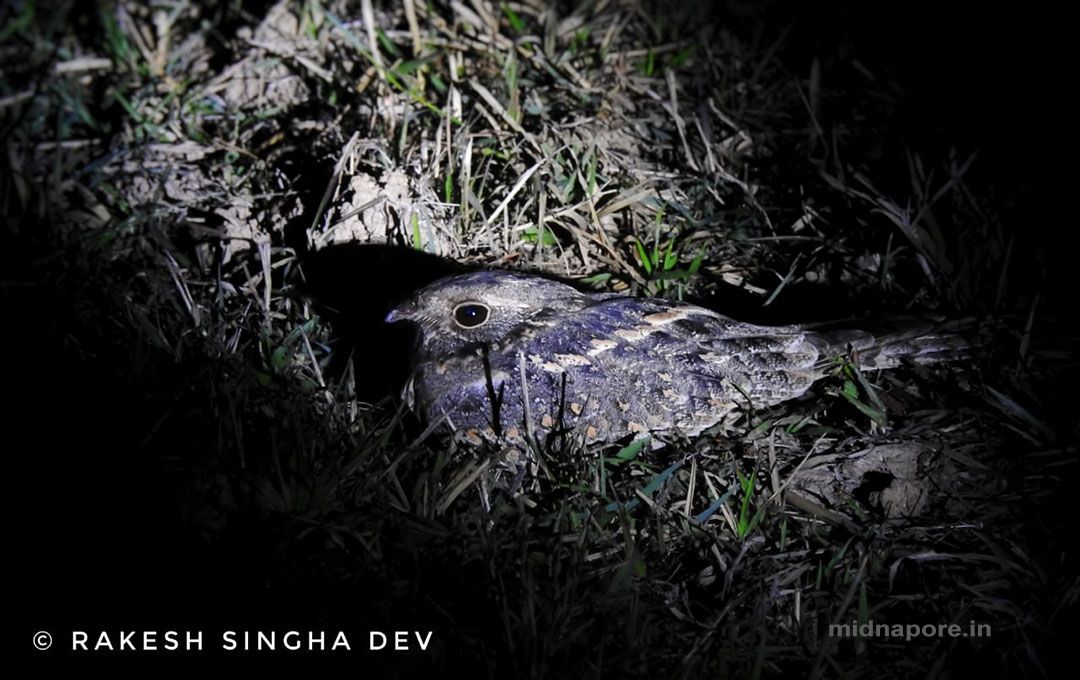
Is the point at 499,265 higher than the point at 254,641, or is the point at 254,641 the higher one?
the point at 499,265

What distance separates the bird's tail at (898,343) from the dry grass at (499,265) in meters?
0.09

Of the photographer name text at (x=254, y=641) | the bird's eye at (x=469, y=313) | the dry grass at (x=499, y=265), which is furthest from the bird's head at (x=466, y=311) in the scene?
the photographer name text at (x=254, y=641)

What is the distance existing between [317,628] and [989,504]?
219 cm

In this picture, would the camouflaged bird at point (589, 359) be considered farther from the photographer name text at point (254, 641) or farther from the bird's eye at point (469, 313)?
the photographer name text at point (254, 641)

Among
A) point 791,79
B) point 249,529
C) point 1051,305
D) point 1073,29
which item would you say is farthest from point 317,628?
point 1073,29

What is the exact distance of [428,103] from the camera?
3.75 metres

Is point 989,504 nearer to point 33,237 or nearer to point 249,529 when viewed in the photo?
point 249,529

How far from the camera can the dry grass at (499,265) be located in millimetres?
2277

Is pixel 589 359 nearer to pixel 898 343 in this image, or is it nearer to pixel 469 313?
pixel 469 313

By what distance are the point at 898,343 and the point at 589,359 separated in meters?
1.18

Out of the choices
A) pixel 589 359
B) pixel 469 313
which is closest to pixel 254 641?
pixel 469 313
